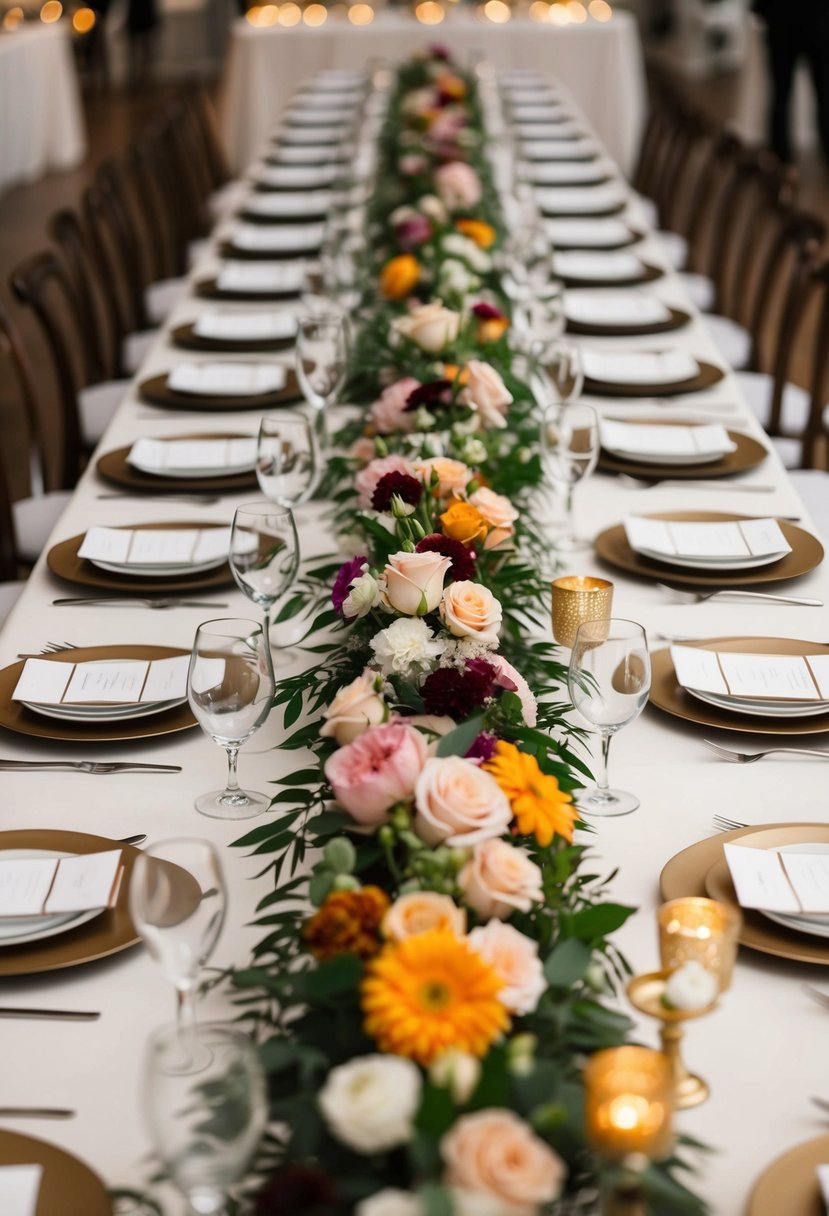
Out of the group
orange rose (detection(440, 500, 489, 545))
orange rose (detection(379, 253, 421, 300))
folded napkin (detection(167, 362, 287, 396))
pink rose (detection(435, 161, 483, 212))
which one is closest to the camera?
orange rose (detection(440, 500, 489, 545))

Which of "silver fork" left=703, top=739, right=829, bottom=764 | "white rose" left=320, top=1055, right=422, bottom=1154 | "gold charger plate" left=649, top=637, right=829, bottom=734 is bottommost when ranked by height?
"silver fork" left=703, top=739, right=829, bottom=764

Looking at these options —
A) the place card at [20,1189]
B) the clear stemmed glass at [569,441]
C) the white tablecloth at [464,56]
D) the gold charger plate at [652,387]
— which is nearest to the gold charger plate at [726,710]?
the clear stemmed glass at [569,441]

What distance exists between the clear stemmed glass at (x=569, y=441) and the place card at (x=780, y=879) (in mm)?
898

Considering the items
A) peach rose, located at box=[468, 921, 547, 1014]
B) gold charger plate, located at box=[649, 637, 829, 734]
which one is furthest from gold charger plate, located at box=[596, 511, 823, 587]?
peach rose, located at box=[468, 921, 547, 1014]

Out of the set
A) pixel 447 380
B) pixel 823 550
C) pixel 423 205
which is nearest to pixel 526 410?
pixel 447 380

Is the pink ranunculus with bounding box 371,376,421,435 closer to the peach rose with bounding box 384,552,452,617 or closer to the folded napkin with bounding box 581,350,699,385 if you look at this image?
the peach rose with bounding box 384,552,452,617

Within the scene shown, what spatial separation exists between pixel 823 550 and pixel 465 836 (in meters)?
1.31

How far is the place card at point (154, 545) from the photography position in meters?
2.28

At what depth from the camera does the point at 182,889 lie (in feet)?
3.73

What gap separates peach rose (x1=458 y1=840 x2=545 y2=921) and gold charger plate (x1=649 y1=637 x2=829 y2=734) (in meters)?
0.69

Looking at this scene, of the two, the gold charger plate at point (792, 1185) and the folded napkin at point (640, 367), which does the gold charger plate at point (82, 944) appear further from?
the folded napkin at point (640, 367)

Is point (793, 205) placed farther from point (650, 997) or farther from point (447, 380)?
point (650, 997)

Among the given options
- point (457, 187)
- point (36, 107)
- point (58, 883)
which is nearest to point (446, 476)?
point (58, 883)

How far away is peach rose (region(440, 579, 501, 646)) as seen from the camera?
151 centimetres
